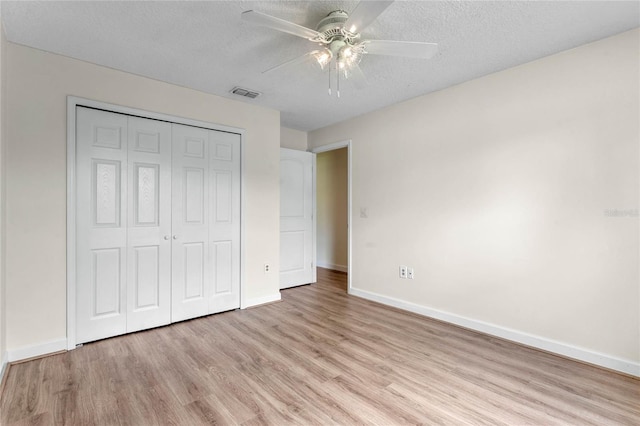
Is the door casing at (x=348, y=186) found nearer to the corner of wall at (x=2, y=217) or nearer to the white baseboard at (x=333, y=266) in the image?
the white baseboard at (x=333, y=266)

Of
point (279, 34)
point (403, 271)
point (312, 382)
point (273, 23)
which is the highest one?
point (279, 34)

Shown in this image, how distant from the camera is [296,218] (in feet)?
15.6

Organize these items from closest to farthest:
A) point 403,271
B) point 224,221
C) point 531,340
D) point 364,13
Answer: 1. point 364,13
2. point 531,340
3. point 224,221
4. point 403,271

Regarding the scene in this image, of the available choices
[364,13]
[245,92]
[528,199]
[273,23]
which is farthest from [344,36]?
[528,199]

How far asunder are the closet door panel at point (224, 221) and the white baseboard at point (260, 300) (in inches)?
4.4

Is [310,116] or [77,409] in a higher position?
[310,116]

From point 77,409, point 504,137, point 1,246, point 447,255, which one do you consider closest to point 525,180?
point 504,137

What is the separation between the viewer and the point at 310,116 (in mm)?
4223

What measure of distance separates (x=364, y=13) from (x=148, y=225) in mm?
2686

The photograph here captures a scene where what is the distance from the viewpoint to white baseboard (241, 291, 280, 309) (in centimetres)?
370

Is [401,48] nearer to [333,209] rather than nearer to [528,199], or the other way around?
[528,199]

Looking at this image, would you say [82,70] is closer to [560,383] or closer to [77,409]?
[77,409]

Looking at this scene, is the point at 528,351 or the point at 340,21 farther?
the point at 528,351

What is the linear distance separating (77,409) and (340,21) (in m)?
2.93
